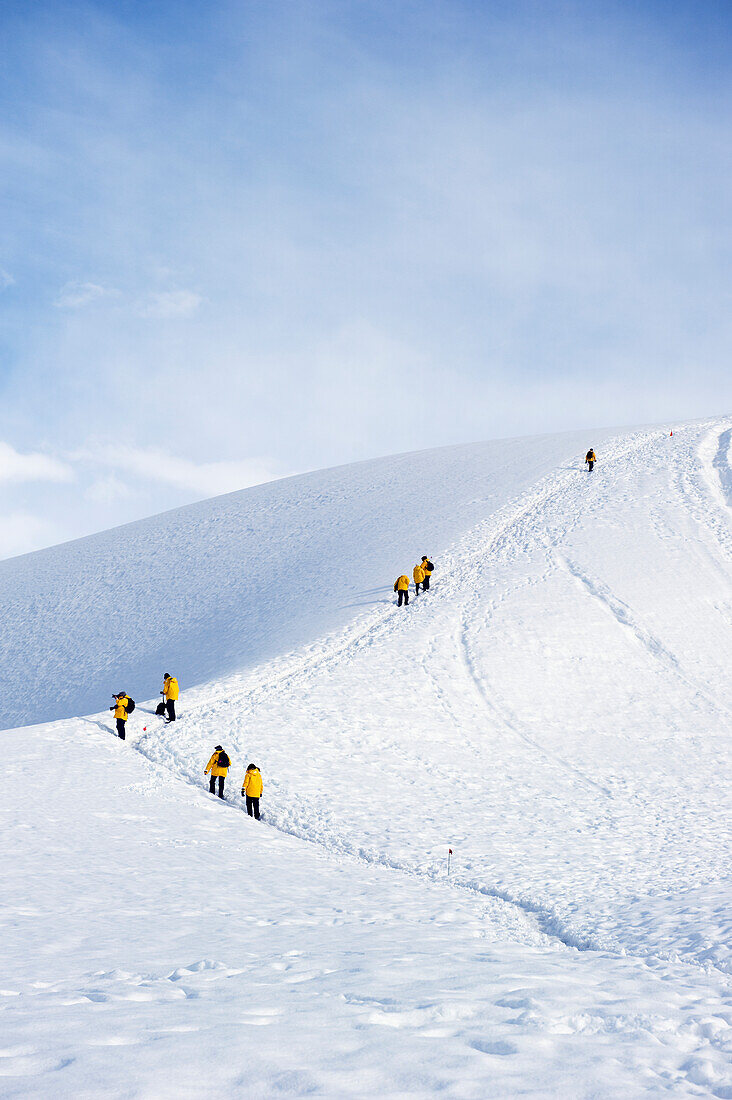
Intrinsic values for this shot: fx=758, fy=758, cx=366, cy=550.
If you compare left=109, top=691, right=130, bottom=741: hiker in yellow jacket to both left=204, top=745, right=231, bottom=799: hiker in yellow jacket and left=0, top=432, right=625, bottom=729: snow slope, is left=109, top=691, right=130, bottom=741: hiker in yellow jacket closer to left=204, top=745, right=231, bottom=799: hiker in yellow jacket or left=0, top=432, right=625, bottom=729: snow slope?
left=204, top=745, right=231, bottom=799: hiker in yellow jacket

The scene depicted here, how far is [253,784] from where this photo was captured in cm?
1606

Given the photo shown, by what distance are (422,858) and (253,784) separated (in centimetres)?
411

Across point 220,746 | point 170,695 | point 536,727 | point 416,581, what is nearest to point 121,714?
point 170,695

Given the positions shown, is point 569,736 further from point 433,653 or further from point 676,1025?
point 676,1025

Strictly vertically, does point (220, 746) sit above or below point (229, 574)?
below

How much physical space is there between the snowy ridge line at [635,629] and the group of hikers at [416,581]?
5719 millimetres

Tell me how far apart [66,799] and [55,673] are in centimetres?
1925

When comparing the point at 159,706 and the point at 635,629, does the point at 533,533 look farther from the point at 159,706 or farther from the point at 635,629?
the point at 159,706

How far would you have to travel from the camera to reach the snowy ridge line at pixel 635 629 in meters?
24.0

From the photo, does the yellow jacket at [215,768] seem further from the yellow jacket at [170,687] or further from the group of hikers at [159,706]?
the yellow jacket at [170,687]

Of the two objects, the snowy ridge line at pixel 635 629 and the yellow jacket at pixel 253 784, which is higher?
the snowy ridge line at pixel 635 629

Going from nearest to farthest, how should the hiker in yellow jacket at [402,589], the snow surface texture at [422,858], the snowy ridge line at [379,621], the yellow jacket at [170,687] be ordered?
the snow surface texture at [422,858], the yellow jacket at [170,687], the snowy ridge line at [379,621], the hiker in yellow jacket at [402,589]

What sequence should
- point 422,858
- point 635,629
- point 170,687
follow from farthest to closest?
point 635,629
point 170,687
point 422,858

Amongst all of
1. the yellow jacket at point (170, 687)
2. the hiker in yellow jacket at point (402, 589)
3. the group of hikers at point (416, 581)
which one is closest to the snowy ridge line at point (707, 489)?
the group of hikers at point (416, 581)
